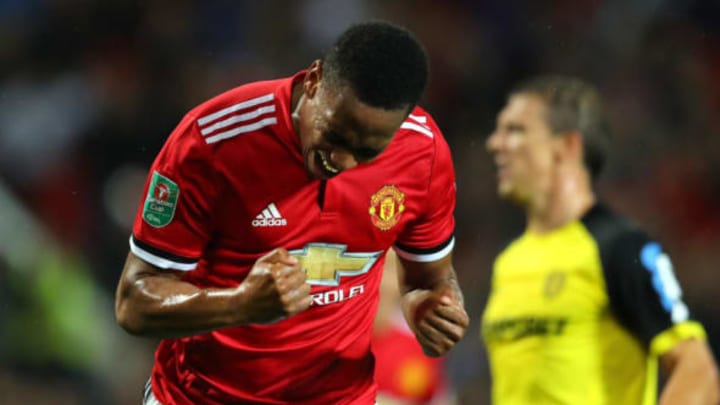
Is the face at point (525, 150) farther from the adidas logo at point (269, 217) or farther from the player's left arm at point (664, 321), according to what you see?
the adidas logo at point (269, 217)

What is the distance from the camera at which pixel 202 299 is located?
2990 mm

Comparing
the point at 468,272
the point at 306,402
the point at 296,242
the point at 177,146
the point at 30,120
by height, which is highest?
the point at 177,146

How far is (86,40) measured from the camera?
8453mm

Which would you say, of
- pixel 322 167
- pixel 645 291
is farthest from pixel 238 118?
pixel 645 291

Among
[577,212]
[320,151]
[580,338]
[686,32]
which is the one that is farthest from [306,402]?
[686,32]

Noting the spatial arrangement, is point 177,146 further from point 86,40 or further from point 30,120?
point 86,40

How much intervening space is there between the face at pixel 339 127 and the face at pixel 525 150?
6.00ft

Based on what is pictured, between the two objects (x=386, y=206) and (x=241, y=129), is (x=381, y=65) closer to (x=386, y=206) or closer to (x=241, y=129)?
(x=241, y=129)

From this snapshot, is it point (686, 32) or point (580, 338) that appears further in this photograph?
point (686, 32)

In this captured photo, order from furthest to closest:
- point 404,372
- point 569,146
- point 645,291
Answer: point 404,372
point 569,146
point 645,291

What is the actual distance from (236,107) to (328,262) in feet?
1.81

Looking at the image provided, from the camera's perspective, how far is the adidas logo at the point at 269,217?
321 cm

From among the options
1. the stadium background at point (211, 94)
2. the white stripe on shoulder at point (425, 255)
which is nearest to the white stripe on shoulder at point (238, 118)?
the white stripe on shoulder at point (425, 255)

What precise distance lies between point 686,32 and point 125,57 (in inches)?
174
